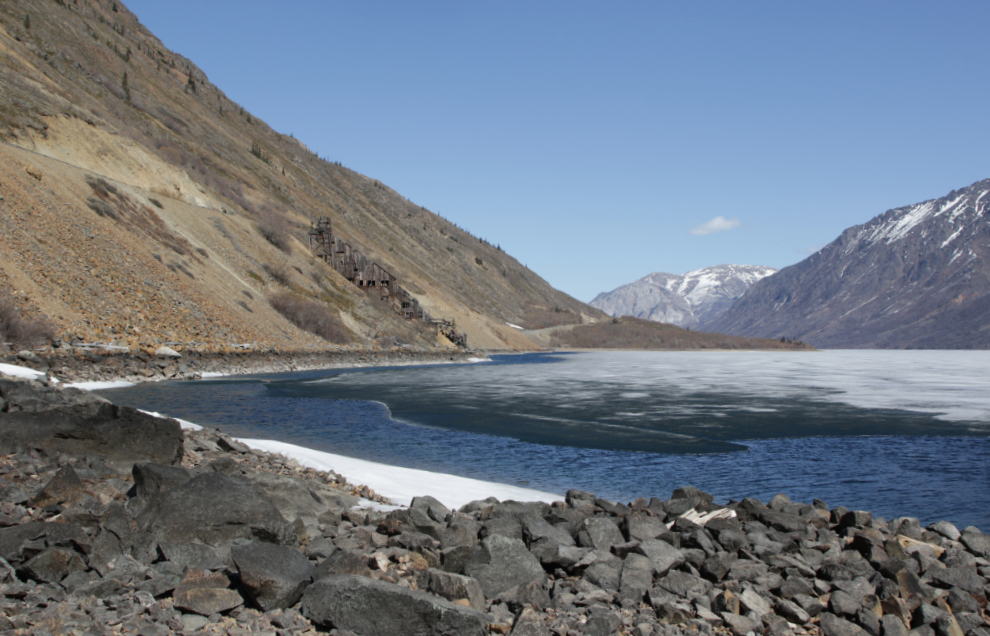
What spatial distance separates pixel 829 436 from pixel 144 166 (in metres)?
52.7

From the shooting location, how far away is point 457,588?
6.55m

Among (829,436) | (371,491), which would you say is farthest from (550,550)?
(829,436)

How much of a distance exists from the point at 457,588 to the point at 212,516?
112 inches

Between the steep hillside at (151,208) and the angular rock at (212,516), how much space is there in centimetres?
2809

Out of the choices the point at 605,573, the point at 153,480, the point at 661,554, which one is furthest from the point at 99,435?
the point at 661,554

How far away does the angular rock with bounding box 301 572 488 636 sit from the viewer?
5.93 m

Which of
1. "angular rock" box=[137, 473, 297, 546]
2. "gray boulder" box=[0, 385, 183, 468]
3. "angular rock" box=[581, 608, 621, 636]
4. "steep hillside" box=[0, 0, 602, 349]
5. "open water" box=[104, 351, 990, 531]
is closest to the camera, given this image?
"angular rock" box=[581, 608, 621, 636]

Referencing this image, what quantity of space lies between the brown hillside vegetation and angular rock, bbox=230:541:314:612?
13653cm

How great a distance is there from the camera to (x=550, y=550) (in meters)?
7.79

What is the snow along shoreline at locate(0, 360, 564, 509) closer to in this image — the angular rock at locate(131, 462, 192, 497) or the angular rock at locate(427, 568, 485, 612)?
the angular rock at locate(131, 462, 192, 497)

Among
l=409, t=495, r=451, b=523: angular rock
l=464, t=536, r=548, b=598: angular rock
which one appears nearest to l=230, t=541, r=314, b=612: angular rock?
l=464, t=536, r=548, b=598: angular rock

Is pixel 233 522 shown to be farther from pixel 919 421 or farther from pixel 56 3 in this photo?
pixel 56 3

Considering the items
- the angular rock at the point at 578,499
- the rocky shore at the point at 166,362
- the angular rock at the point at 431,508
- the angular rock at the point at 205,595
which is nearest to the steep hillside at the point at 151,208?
the rocky shore at the point at 166,362

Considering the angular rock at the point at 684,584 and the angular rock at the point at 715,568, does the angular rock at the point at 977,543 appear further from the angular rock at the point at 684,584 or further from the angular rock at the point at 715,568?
the angular rock at the point at 684,584
